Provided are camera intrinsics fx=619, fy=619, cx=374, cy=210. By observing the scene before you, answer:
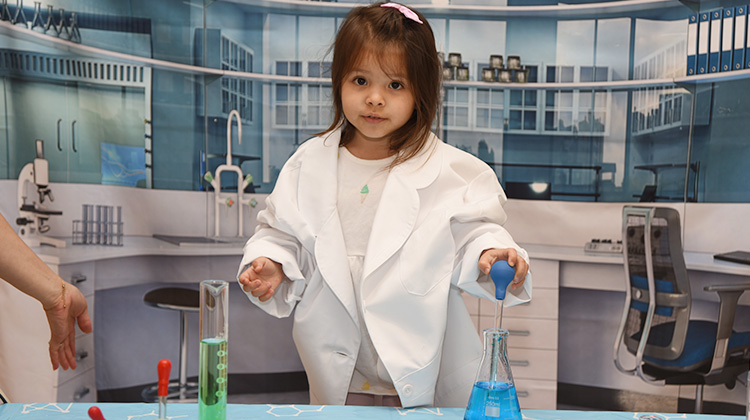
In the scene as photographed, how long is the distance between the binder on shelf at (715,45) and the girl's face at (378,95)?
176 centimetres

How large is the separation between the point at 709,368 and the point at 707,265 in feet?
1.32

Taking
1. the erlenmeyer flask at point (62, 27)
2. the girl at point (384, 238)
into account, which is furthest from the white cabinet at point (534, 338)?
the erlenmeyer flask at point (62, 27)

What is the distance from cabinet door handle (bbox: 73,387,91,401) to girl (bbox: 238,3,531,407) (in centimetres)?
152

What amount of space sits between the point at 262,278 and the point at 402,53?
0.57 m

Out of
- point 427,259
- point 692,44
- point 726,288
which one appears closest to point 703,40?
point 692,44

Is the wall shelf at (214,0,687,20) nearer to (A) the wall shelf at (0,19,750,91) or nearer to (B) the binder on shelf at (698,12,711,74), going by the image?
(B) the binder on shelf at (698,12,711,74)

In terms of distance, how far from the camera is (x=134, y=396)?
2645 millimetres

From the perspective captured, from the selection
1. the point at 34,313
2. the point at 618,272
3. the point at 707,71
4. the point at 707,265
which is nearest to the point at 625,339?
the point at 618,272

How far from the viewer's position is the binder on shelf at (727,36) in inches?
98.0

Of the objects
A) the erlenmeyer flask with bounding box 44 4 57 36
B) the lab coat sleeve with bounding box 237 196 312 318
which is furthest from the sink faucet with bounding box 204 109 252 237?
the lab coat sleeve with bounding box 237 196 312 318

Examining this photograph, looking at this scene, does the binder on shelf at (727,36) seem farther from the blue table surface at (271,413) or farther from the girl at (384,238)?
the blue table surface at (271,413)

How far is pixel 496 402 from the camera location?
2.79ft

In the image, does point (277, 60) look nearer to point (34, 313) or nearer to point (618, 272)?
point (34, 313)

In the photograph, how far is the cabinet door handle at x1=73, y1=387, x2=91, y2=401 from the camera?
8.32 feet
